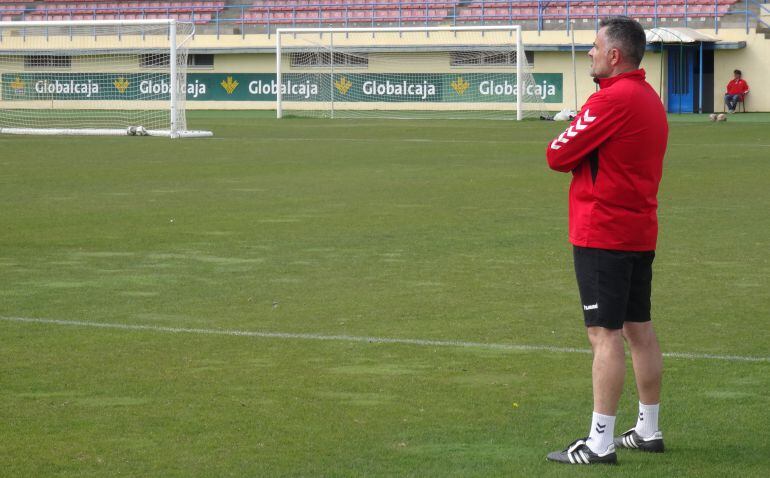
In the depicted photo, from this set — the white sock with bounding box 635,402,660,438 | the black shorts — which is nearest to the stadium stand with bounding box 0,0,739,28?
the white sock with bounding box 635,402,660,438

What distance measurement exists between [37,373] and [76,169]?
50.9ft

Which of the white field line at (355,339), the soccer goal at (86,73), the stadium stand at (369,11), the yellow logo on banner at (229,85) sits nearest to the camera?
the white field line at (355,339)

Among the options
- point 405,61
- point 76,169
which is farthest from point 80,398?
point 405,61

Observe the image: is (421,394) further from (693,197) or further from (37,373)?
(693,197)

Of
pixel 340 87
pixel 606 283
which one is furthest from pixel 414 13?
pixel 606 283

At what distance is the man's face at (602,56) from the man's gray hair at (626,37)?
0.02 metres

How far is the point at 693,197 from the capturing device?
17.0m

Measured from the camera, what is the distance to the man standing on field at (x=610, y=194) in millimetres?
5324

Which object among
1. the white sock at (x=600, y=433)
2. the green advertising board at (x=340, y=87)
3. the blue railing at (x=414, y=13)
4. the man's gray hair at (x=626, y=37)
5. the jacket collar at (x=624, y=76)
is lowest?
the white sock at (x=600, y=433)

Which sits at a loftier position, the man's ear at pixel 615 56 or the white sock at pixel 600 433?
the man's ear at pixel 615 56

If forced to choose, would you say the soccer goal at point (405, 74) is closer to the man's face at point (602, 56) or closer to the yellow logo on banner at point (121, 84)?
the yellow logo on banner at point (121, 84)

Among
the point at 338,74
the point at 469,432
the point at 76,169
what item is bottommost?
the point at 469,432

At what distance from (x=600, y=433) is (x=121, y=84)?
148 ft

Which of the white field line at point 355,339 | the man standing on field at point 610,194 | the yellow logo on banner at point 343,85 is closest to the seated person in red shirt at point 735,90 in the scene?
the yellow logo on banner at point 343,85
